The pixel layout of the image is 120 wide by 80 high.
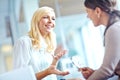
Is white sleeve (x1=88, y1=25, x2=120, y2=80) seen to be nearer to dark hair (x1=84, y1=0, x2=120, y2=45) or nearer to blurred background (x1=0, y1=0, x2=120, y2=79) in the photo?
dark hair (x1=84, y1=0, x2=120, y2=45)

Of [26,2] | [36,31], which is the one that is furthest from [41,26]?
[26,2]

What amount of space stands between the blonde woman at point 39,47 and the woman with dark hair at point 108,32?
0.36 metres

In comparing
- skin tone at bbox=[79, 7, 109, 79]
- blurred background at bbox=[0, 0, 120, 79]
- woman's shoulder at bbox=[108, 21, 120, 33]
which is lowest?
blurred background at bbox=[0, 0, 120, 79]

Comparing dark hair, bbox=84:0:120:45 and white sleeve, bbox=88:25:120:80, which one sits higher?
dark hair, bbox=84:0:120:45

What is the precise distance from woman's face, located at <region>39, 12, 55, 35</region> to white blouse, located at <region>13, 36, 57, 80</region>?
0.33 ft

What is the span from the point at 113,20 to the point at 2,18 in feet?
15.0

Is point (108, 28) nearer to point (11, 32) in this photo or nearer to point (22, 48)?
point (22, 48)

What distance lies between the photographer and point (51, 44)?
1951 mm

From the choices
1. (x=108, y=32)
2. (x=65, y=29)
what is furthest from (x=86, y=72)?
(x=65, y=29)

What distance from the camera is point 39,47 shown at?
1.86 metres

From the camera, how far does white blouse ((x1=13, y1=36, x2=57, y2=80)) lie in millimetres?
1799

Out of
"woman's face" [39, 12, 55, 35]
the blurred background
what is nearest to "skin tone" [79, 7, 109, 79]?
"woman's face" [39, 12, 55, 35]

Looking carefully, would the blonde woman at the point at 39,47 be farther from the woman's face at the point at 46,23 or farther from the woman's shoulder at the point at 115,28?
the woman's shoulder at the point at 115,28

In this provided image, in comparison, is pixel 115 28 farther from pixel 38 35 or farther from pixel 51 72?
pixel 38 35
